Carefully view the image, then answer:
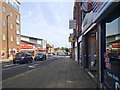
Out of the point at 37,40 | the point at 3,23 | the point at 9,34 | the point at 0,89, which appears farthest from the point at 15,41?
the point at 0,89

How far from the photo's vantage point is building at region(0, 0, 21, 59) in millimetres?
60312

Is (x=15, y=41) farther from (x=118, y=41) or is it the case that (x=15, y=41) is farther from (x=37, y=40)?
(x=118, y=41)

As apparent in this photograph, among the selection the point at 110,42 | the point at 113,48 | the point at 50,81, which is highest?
the point at 110,42

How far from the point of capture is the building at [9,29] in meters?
60.3

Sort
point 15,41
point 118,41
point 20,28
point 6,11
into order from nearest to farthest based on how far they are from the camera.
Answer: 1. point 118,41
2. point 6,11
3. point 15,41
4. point 20,28

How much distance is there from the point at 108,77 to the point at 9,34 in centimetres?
5766

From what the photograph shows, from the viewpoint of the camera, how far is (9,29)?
65812mm

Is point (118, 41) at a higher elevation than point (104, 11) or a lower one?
lower

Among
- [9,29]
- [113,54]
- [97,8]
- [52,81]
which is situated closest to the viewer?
[113,54]

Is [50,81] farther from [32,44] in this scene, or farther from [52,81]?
[32,44]

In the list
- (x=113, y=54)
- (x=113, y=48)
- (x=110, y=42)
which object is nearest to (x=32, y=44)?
(x=110, y=42)

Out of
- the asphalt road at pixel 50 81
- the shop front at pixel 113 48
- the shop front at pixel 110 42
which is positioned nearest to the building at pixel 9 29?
the asphalt road at pixel 50 81

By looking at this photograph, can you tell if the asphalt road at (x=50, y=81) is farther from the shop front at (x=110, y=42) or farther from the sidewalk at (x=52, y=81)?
the shop front at (x=110, y=42)

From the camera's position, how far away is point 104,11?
28.9 ft
